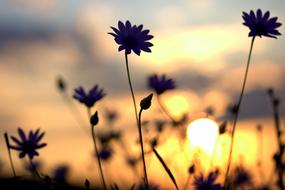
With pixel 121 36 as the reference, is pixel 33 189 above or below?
below

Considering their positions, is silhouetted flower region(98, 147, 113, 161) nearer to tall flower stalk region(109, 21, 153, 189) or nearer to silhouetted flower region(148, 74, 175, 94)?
silhouetted flower region(148, 74, 175, 94)

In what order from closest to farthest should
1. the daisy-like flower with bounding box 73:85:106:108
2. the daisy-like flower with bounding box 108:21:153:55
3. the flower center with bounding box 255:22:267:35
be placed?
the daisy-like flower with bounding box 108:21:153:55 < the flower center with bounding box 255:22:267:35 < the daisy-like flower with bounding box 73:85:106:108

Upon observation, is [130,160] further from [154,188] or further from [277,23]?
[277,23]

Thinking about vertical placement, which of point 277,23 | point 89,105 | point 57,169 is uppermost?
point 277,23

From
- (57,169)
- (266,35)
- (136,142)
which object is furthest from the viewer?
(57,169)

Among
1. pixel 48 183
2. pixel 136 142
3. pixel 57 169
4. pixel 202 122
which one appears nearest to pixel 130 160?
pixel 136 142

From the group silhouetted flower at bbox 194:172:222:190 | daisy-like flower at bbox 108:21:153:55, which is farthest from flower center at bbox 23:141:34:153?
silhouetted flower at bbox 194:172:222:190
